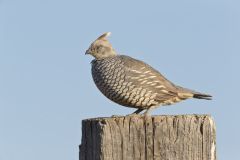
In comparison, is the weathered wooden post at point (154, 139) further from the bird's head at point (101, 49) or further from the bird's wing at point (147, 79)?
the bird's head at point (101, 49)

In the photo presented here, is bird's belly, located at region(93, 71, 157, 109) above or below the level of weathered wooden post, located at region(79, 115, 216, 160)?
above

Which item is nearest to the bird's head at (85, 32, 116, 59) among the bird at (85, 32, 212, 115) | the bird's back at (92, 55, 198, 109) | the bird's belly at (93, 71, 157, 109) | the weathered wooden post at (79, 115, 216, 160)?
the bird at (85, 32, 212, 115)

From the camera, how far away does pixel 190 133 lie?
4.16m

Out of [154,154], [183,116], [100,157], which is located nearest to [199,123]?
[183,116]

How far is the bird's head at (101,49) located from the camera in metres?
8.31

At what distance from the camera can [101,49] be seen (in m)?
8.35

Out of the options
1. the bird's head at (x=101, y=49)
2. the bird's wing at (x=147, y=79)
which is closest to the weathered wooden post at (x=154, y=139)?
the bird's wing at (x=147, y=79)

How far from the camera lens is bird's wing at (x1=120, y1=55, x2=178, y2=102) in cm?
739

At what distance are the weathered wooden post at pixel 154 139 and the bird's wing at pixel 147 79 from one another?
10.0ft

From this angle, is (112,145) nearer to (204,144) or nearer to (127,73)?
(204,144)

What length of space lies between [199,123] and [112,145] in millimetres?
689

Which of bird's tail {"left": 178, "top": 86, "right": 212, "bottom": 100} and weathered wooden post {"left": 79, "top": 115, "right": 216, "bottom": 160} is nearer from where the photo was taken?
weathered wooden post {"left": 79, "top": 115, "right": 216, "bottom": 160}

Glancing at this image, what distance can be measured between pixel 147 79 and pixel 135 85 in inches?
8.5

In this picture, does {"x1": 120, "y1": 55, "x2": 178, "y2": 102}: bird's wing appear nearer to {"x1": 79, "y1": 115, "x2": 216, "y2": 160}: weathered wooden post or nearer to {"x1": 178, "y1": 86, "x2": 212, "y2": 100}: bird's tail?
{"x1": 178, "y1": 86, "x2": 212, "y2": 100}: bird's tail
